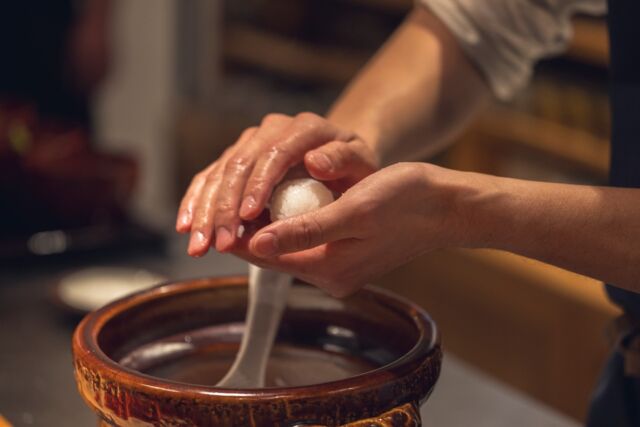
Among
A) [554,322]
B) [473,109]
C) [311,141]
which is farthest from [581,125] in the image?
[311,141]

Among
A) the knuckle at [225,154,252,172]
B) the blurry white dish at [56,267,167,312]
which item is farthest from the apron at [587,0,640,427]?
the blurry white dish at [56,267,167,312]

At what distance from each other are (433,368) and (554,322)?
171 centimetres

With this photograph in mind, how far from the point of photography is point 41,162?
1659mm

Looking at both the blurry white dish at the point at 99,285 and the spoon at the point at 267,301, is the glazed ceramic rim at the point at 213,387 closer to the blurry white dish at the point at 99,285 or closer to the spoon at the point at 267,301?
the spoon at the point at 267,301

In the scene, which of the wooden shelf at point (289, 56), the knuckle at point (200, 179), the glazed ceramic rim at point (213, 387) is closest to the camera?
the glazed ceramic rim at point (213, 387)

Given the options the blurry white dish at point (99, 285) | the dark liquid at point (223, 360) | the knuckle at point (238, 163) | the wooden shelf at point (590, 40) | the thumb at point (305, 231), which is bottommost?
the blurry white dish at point (99, 285)

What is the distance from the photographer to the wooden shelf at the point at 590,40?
2678 millimetres

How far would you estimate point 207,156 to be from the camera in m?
3.81

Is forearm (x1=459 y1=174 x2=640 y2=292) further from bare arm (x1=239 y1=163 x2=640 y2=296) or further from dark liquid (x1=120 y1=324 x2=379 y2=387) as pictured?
dark liquid (x1=120 y1=324 x2=379 y2=387)

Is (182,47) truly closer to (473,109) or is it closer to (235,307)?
(473,109)

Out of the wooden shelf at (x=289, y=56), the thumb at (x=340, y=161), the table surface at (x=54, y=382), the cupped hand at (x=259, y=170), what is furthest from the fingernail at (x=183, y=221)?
the wooden shelf at (x=289, y=56)

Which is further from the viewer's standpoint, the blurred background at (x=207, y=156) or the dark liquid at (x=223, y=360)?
the blurred background at (x=207, y=156)

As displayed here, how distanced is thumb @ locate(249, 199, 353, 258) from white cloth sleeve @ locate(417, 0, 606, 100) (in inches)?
21.6

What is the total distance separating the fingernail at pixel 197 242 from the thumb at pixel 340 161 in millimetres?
115
